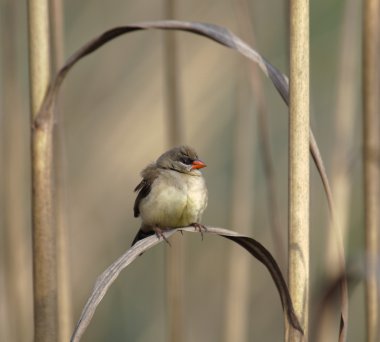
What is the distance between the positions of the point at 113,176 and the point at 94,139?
230mm

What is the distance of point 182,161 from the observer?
2797 millimetres

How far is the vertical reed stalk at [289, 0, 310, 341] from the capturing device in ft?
4.90

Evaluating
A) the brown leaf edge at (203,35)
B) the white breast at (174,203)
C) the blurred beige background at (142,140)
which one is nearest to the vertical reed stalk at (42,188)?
the brown leaf edge at (203,35)

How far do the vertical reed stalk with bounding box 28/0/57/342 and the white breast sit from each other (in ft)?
2.93

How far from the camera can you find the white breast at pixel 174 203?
2.56 metres

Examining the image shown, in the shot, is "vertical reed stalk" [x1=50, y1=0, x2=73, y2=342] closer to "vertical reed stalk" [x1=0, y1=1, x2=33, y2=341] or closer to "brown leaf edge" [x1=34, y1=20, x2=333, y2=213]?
"brown leaf edge" [x1=34, y1=20, x2=333, y2=213]

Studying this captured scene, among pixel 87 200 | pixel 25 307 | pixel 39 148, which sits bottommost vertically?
pixel 25 307

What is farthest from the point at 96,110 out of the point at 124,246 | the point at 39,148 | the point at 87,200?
the point at 39,148

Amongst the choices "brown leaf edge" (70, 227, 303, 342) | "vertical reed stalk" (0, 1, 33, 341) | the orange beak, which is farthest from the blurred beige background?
"brown leaf edge" (70, 227, 303, 342)

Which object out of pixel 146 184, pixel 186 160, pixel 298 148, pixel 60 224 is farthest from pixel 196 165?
pixel 298 148

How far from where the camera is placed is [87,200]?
4051 millimetres

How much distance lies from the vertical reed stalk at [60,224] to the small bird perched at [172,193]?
35 centimetres

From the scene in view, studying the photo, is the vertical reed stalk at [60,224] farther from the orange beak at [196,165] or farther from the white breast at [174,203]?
the orange beak at [196,165]

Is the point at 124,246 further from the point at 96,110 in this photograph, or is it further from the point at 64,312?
the point at 64,312
